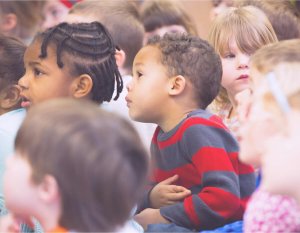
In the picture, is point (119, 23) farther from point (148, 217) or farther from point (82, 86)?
point (148, 217)

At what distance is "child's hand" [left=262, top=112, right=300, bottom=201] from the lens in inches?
64.3

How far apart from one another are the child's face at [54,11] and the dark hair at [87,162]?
10.7 ft

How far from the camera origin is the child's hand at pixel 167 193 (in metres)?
2.51

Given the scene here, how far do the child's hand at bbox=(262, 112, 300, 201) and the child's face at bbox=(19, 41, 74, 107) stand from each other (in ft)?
3.63

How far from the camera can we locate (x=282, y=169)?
1640 mm

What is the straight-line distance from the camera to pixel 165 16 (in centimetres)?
443

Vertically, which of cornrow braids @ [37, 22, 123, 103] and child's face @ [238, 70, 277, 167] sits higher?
child's face @ [238, 70, 277, 167]

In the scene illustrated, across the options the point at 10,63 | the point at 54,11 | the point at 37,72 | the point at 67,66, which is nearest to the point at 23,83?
the point at 37,72

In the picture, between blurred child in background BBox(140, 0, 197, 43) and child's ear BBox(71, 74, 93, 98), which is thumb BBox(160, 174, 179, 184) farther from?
blurred child in background BBox(140, 0, 197, 43)

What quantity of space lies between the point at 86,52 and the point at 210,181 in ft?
2.14

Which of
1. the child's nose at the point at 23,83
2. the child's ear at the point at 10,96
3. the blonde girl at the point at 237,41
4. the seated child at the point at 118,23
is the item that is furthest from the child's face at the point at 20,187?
the seated child at the point at 118,23

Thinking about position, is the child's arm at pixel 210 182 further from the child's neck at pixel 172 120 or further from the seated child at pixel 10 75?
the seated child at pixel 10 75

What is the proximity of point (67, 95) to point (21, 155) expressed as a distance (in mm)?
923

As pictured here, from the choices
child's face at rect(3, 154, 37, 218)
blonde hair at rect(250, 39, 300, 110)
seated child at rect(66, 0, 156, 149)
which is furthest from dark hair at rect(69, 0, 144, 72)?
child's face at rect(3, 154, 37, 218)
